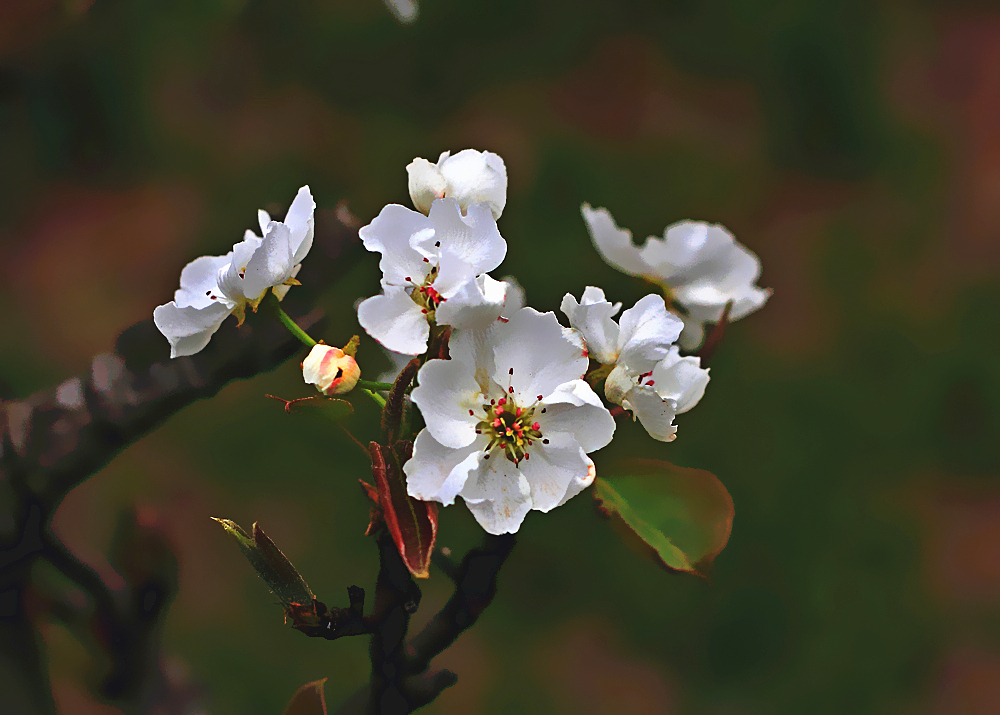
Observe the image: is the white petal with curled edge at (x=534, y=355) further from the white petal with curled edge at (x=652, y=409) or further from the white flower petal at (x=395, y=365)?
the white flower petal at (x=395, y=365)

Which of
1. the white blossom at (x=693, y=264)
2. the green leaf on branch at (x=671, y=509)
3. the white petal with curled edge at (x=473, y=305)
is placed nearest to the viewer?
the white petal with curled edge at (x=473, y=305)

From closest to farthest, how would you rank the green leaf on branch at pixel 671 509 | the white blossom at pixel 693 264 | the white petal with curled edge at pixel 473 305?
1. the white petal with curled edge at pixel 473 305
2. the green leaf on branch at pixel 671 509
3. the white blossom at pixel 693 264

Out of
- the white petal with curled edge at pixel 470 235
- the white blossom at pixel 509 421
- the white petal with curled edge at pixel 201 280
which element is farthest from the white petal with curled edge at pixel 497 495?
the white petal with curled edge at pixel 201 280

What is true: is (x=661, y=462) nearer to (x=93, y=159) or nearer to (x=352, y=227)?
(x=352, y=227)

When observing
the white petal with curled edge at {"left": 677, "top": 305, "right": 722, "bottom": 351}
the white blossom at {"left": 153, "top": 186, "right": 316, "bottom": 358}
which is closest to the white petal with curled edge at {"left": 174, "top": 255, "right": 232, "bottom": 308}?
the white blossom at {"left": 153, "top": 186, "right": 316, "bottom": 358}

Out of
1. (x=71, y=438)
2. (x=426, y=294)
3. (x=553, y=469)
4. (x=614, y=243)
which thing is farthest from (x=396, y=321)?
(x=71, y=438)

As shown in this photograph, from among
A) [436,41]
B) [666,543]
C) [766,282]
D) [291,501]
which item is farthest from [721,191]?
[666,543]

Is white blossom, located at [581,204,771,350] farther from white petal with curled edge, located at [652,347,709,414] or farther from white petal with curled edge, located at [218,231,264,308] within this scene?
white petal with curled edge, located at [218,231,264,308]
